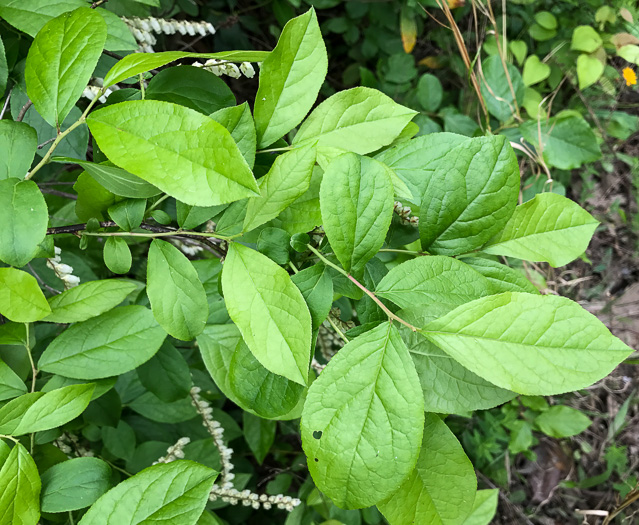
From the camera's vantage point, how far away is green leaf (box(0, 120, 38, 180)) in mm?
577

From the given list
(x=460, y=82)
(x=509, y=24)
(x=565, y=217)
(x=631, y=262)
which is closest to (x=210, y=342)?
(x=565, y=217)

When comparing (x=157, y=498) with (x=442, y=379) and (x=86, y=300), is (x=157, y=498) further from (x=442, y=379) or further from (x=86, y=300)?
(x=442, y=379)

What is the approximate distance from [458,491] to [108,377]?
56 cm

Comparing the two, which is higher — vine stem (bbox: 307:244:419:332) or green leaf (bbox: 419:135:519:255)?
green leaf (bbox: 419:135:519:255)

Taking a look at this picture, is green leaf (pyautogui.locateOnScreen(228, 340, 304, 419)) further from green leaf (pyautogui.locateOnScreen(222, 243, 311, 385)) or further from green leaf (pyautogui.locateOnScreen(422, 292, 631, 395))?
green leaf (pyautogui.locateOnScreen(422, 292, 631, 395))

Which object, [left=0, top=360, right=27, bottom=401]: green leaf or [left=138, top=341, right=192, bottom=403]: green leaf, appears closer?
[left=0, top=360, right=27, bottom=401]: green leaf

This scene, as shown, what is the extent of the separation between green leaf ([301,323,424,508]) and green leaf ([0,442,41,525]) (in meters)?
0.39

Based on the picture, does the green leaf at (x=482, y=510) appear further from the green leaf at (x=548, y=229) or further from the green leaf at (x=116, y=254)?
the green leaf at (x=116, y=254)

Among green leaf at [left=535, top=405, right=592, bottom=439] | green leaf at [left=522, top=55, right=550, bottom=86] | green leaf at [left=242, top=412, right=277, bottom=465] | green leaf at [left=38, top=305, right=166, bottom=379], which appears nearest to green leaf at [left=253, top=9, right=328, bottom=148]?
green leaf at [left=38, top=305, right=166, bottom=379]

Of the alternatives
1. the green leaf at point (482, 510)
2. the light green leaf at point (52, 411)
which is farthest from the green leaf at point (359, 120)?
the green leaf at point (482, 510)

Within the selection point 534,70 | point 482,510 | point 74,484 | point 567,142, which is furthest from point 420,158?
point 534,70

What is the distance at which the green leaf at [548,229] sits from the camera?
0.67 meters

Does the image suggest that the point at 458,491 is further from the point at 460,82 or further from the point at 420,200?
the point at 460,82

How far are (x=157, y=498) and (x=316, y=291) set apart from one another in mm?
364
